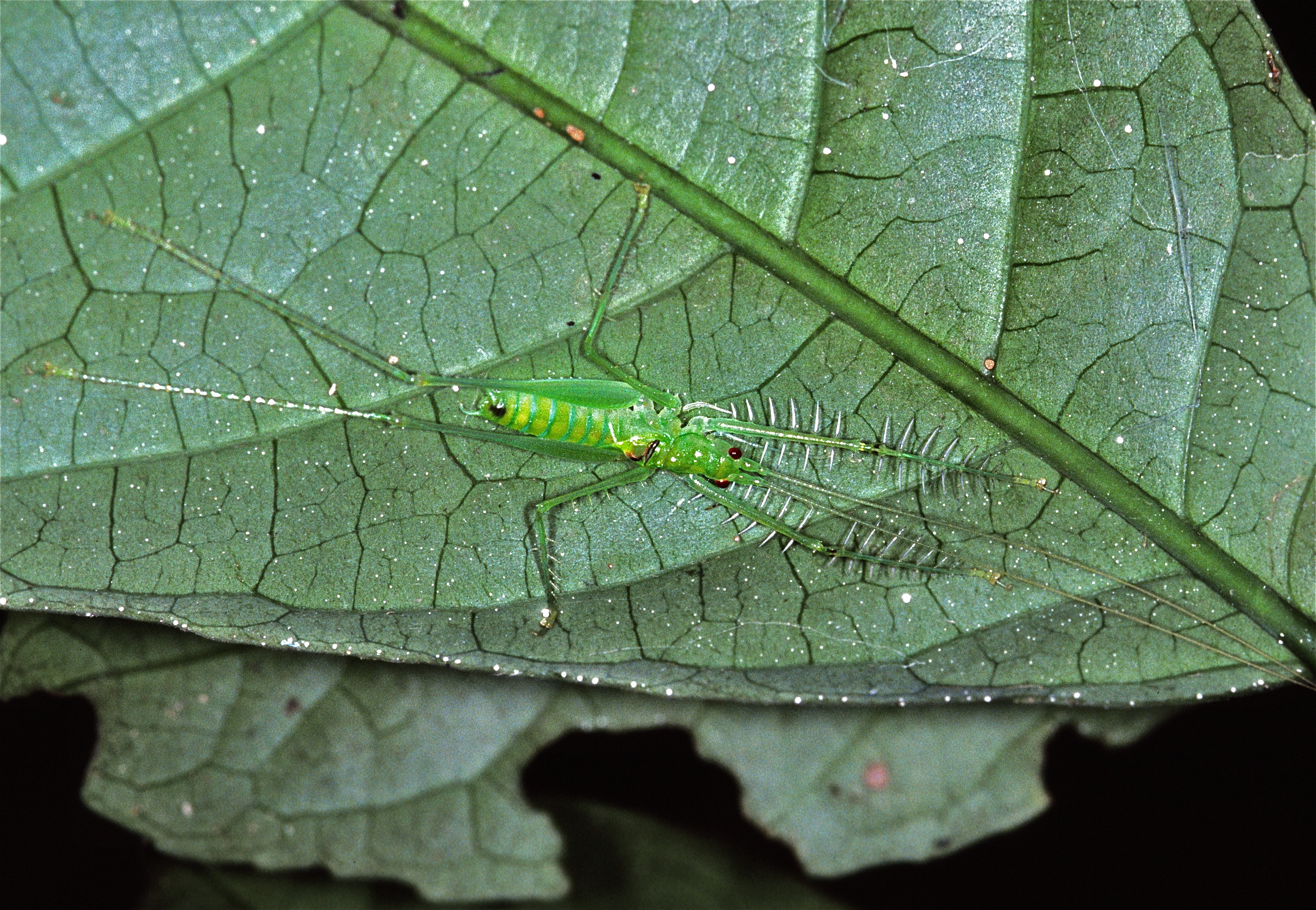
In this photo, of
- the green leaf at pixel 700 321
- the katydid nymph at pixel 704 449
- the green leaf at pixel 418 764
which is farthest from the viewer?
the green leaf at pixel 418 764

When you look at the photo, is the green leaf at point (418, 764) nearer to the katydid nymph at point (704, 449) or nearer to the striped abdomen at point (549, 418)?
the katydid nymph at point (704, 449)

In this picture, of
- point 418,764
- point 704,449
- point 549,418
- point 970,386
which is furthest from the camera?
point 418,764

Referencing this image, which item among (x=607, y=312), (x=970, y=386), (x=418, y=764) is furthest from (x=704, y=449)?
(x=418, y=764)

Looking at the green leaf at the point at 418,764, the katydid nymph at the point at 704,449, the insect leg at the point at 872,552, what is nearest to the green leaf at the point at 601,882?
the green leaf at the point at 418,764

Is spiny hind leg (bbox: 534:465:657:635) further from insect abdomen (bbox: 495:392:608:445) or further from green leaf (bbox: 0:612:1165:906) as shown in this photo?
green leaf (bbox: 0:612:1165:906)

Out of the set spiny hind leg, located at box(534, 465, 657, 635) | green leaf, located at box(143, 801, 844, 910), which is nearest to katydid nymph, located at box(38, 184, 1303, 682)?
spiny hind leg, located at box(534, 465, 657, 635)

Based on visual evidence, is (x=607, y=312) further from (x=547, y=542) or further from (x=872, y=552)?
(x=872, y=552)

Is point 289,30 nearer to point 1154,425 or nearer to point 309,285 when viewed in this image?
point 309,285
